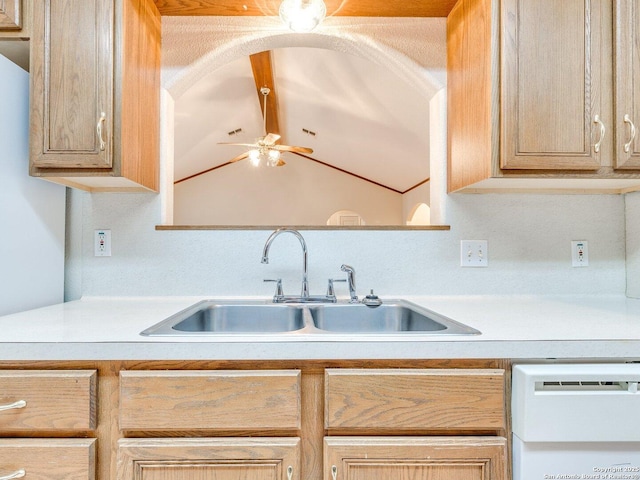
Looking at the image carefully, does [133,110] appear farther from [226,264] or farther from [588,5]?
[588,5]

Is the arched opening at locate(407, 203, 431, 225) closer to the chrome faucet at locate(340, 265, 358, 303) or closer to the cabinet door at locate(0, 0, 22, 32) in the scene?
the chrome faucet at locate(340, 265, 358, 303)

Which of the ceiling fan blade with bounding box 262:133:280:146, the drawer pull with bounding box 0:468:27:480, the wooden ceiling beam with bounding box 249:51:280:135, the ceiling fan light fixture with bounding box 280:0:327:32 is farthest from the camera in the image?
the ceiling fan blade with bounding box 262:133:280:146

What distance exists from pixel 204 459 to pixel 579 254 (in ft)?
5.16

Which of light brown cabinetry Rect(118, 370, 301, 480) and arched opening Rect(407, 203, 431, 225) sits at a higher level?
arched opening Rect(407, 203, 431, 225)

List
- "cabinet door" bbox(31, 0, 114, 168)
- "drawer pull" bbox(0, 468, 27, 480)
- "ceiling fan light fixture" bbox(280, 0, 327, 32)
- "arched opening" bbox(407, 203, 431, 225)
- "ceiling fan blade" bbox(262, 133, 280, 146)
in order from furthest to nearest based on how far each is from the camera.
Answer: "arched opening" bbox(407, 203, 431, 225)
"ceiling fan blade" bbox(262, 133, 280, 146)
"ceiling fan light fixture" bbox(280, 0, 327, 32)
"cabinet door" bbox(31, 0, 114, 168)
"drawer pull" bbox(0, 468, 27, 480)

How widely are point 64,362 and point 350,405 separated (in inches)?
26.3

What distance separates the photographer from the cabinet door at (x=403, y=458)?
955mm

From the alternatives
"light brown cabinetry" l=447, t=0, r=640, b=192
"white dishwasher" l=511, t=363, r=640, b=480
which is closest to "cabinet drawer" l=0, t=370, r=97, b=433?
"white dishwasher" l=511, t=363, r=640, b=480

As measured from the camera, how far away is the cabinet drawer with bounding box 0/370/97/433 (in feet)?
3.05

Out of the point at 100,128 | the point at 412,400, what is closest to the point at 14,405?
the point at 100,128

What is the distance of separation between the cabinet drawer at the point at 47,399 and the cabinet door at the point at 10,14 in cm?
106

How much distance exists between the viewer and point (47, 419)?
3.06ft

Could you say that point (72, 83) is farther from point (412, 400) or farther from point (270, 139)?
point (270, 139)

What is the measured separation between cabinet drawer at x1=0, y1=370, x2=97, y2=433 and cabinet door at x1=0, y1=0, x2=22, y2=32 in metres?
1.06
